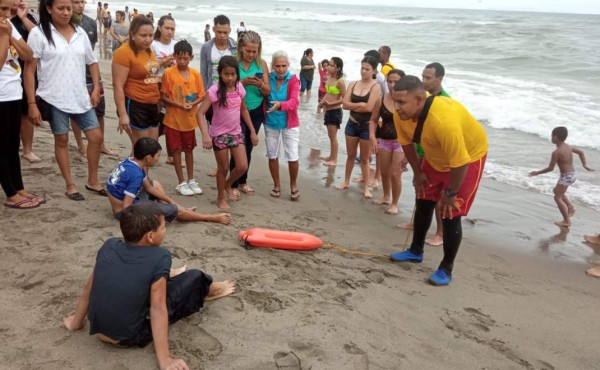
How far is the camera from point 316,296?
3.37 m

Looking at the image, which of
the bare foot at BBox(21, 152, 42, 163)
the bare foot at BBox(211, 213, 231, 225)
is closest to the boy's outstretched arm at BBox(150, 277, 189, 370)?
the bare foot at BBox(211, 213, 231, 225)

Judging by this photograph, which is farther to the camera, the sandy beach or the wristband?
the wristband

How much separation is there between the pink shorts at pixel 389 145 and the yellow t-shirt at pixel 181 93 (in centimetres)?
208

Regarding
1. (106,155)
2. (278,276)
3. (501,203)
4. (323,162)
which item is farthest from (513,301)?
(106,155)

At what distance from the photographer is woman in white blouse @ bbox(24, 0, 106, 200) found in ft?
13.1

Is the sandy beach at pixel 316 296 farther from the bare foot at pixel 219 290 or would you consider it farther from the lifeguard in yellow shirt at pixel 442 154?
the lifeguard in yellow shirt at pixel 442 154

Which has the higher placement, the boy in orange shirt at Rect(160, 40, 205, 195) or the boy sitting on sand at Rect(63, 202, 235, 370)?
the boy in orange shirt at Rect(160, 40, 205, 195)

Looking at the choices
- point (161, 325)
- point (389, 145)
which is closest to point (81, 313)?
point (161, 325)

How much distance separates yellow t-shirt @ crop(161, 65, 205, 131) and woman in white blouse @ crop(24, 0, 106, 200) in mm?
710

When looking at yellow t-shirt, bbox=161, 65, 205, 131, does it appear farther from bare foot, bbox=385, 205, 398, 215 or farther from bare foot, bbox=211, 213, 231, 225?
bare foot, bbox=385, 205, 398, 215

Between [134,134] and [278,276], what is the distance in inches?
92.3

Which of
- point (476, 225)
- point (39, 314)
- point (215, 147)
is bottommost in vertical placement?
point (476, 225)

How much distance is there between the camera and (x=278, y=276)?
359 centimetres

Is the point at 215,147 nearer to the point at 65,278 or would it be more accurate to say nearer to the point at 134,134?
the point at 134,134
